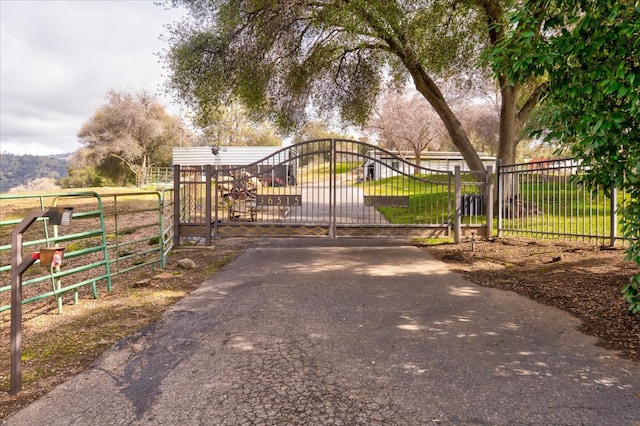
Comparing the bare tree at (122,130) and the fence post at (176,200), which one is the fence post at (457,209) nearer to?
the fence post at (176,200)

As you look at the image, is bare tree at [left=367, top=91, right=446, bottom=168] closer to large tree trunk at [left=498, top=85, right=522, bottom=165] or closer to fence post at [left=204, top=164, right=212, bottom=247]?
large tree trunk at [left=498, top=85, right=522, bottom=165]

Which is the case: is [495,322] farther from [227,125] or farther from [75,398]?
[227,125]

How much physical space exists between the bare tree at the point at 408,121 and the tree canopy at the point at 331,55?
2375 cm

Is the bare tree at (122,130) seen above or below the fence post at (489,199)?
above

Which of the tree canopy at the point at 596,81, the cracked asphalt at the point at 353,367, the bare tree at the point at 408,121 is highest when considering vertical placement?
the bare tree at the point at 408,121

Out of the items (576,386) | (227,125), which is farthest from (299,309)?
(227,125)

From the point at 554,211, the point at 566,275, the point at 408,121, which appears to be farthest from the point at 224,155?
the point at 566,275

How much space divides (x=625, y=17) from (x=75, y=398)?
19.7 ft

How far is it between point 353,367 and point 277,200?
7222 millimetres

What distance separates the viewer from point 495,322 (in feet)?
17.4

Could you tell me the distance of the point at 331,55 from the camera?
15.2 meters

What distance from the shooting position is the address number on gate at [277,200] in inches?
424

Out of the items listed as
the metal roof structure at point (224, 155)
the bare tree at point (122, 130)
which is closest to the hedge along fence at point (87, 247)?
the metal roof structure at point (224, 155)

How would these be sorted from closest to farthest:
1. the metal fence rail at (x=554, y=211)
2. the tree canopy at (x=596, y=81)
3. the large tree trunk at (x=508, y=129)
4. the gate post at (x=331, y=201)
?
1. the tree canopy at (x=596, y=81)
2. the metal fence rail at (x=554, y=211)
3. the gate post at (x=331, y=201)
4. the large tree trunk at (x=508, y=129)
